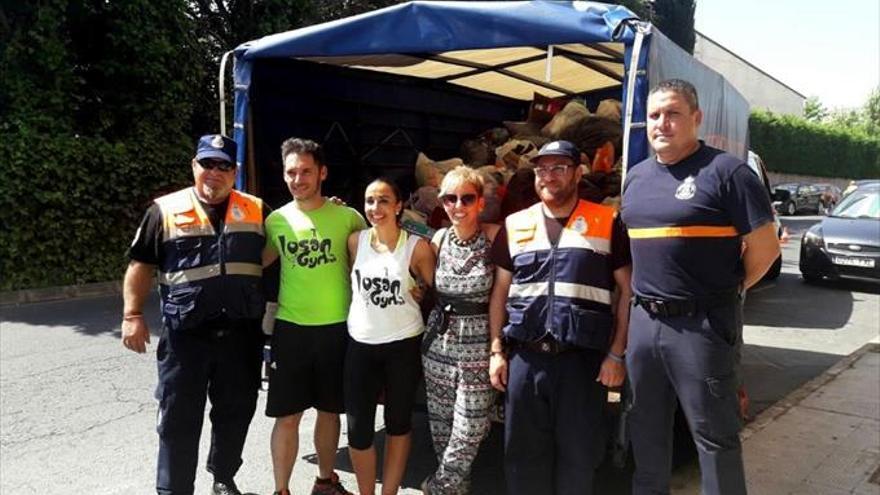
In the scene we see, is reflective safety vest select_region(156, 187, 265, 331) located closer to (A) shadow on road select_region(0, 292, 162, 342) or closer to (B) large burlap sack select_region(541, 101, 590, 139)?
(B) large burlap sack select_region(541, 101, 590, 139)

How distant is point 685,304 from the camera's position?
250 cm

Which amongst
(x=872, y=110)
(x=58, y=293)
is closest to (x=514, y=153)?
(x=58, y=293)

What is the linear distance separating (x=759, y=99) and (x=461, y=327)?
4166 cm

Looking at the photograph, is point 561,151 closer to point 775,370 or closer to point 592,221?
point 592,221

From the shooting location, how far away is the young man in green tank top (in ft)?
10.0

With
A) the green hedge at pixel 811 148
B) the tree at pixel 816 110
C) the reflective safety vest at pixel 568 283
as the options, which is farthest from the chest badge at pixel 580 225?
the tree at pixel 816 110

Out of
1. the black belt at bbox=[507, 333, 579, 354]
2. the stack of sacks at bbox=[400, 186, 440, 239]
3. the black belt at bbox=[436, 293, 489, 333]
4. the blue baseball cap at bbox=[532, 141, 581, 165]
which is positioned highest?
the blue baseball cap at bbox=[532, 141, 581, 165]

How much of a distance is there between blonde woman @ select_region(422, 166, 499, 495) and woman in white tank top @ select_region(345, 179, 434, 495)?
4.8 inches

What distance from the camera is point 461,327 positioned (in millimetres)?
2846

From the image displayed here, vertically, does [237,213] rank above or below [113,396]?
above

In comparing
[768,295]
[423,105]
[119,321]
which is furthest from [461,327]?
[768,295]

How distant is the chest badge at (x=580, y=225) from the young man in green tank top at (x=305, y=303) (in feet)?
3.70

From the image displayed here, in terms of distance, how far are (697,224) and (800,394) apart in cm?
342

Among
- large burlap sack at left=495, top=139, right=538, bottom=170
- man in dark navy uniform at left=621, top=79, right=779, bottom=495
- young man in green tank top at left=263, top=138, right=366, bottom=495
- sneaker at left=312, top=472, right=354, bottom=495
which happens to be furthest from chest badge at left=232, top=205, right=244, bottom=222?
large burlap sack at left=495, top=139, right=538, bottom=170
